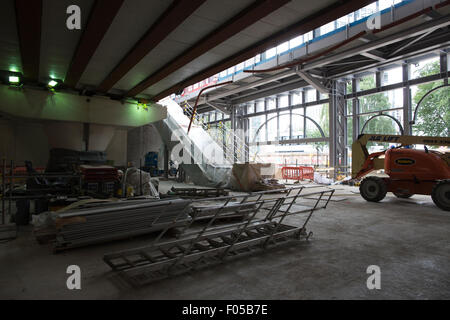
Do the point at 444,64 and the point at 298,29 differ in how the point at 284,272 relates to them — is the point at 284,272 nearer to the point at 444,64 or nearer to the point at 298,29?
the point at 298,29

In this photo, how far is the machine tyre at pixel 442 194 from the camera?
8.64m

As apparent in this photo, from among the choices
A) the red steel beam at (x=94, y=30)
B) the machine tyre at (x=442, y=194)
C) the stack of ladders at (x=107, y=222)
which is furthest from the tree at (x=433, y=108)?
the red steel beam at (x=94, y=30)

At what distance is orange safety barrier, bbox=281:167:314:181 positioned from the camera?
63.0ft

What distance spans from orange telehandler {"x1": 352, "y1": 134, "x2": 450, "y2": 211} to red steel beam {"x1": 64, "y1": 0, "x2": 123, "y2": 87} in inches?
398

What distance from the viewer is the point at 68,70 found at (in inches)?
357

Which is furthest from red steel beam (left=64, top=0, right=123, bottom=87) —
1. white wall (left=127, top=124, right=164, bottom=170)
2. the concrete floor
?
white wall (left=127, top=124, right=164, bottom=170)

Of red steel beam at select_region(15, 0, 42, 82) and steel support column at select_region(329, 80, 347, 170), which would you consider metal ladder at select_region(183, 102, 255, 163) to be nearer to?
steel support column at select_region(329, 80, 347, 170)

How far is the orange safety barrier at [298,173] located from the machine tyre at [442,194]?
33.2 ft

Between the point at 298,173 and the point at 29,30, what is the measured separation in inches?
676

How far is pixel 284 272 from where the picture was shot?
12.2 feet

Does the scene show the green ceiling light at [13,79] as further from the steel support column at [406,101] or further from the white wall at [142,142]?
the steel support column at [406,101]
